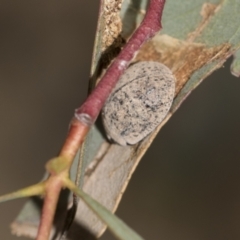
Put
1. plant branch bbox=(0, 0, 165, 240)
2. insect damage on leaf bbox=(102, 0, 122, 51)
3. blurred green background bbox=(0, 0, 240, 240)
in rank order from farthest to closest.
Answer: blurred green background bbox=(0, 0, 240, 240)
insect damage on leaf bbox=(102, 0, 122, 51)
plant branch bbox=(0, 0, 165, 240)

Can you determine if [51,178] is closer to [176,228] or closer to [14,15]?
[176,228]

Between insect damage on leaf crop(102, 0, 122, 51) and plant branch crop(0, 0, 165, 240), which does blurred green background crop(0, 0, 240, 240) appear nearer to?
insect damage on leaf crop(102, 0, 122, 51)

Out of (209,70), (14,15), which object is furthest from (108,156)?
(14,15)

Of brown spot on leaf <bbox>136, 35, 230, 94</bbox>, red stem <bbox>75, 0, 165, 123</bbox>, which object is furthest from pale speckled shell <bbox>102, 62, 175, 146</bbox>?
red stem <bbox>75, 0, 165, 123</bbox>

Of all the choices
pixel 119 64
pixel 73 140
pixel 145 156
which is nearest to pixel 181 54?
pixel 119 64

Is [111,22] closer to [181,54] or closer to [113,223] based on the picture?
[181,54]

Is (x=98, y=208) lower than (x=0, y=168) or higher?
higher

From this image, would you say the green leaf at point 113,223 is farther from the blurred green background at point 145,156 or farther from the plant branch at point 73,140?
the blurred green background at point 145,156
